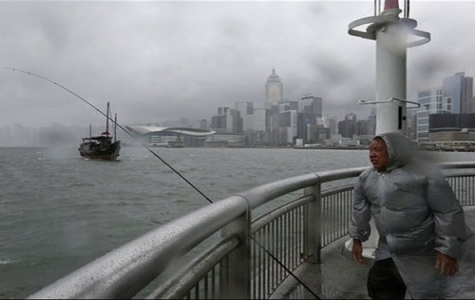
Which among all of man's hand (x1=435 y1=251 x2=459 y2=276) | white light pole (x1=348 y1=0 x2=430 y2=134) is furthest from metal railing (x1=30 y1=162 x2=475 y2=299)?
white light pole (x1=348 y1=0 x2=430 y2=134)

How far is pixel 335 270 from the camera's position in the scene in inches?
134

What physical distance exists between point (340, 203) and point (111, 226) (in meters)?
14.6

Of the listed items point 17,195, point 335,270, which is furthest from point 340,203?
point 17,195

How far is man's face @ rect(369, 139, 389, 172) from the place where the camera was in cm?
223

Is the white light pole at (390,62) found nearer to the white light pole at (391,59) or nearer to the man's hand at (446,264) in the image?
the white light pole at (391,59)

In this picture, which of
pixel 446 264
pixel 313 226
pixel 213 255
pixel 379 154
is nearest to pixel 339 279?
pixel 313 226

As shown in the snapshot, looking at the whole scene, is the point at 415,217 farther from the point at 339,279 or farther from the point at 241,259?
the point at 339,279

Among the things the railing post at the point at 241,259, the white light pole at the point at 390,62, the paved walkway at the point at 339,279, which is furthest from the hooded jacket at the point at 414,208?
the white light pole at the point at 390,62

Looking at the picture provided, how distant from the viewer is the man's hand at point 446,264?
82.1 inches

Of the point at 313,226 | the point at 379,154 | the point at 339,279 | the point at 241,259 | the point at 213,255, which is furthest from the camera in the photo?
the point at 313,226

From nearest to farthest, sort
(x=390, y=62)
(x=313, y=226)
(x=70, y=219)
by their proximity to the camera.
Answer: (x=313, y=226) → (x=390, y=62) → (x=70, y=219)

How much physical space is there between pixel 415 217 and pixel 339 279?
4.09 feet

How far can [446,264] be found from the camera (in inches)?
82.4

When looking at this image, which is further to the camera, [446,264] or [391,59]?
[391,59]
